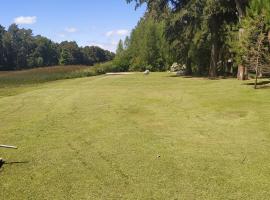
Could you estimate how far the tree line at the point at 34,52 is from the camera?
119000 millimetres

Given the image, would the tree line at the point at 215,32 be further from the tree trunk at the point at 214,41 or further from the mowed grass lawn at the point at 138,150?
the mowed grass lawn at the point at 138,150

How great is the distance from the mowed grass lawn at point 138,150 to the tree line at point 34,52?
97.1 metres

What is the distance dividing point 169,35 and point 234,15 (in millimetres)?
8322

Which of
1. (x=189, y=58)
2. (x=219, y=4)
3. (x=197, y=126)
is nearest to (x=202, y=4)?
(x=219, y=4)

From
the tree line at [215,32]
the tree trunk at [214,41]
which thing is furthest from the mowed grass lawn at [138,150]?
the tree trunk at [214,41]

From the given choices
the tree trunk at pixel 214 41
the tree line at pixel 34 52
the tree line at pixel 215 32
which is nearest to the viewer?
the tree line at pixel 215 32

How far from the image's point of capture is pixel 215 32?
129 ft

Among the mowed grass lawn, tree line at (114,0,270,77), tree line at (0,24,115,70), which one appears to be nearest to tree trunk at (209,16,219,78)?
tree line at (114,0,270,77)

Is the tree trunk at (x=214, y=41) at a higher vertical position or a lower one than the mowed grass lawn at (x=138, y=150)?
higher

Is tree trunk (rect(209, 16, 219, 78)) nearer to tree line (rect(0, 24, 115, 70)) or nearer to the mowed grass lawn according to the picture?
the mowed grass lawn

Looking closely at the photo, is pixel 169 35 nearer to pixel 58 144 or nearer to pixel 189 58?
pixel 189 58

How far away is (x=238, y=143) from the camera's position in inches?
493

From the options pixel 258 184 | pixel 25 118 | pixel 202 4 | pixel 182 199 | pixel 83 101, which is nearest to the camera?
pixel 182 199

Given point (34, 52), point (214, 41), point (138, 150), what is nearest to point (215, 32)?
point (214, 41)
